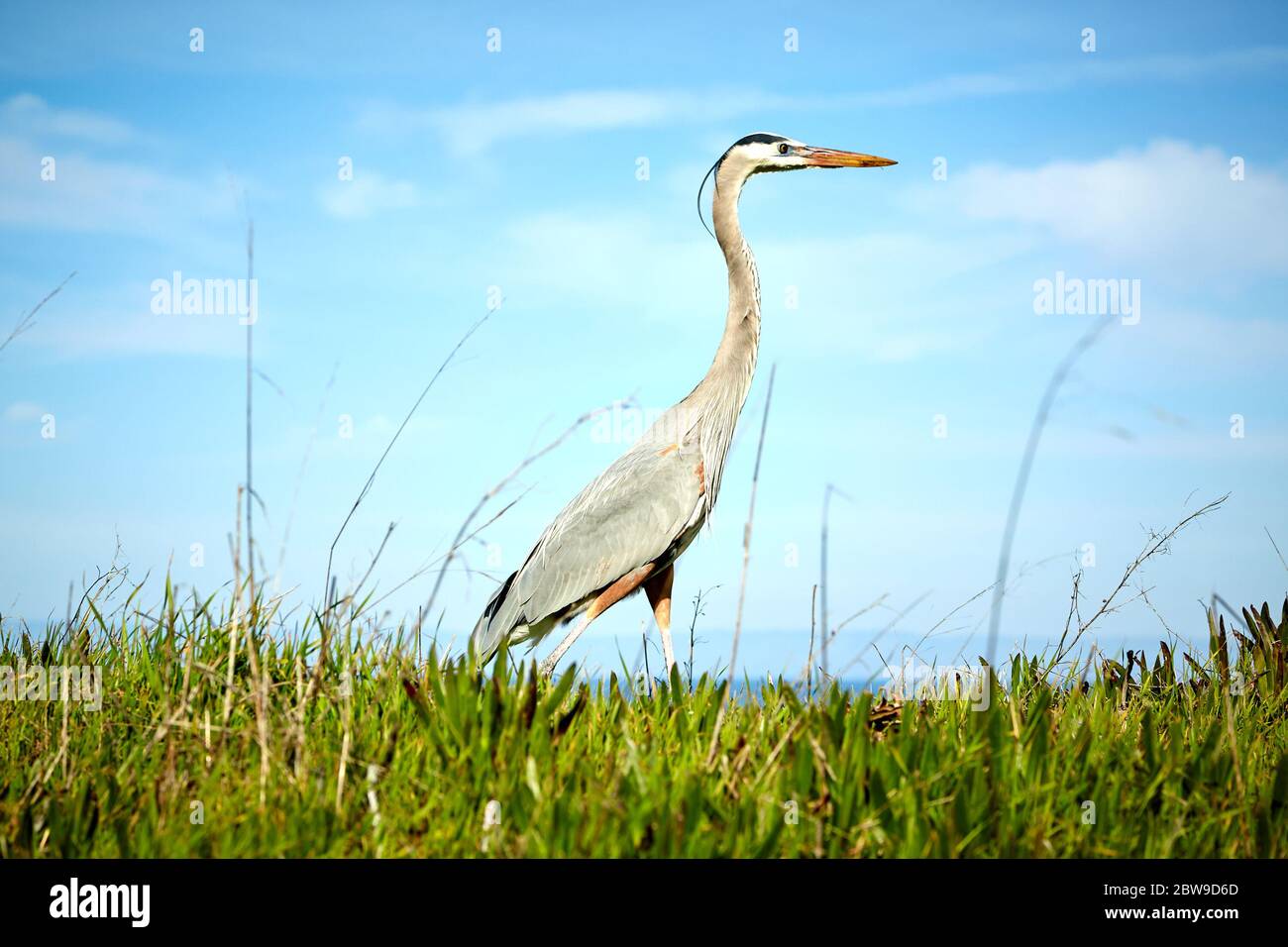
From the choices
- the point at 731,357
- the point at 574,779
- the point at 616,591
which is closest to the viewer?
the point at 574,779

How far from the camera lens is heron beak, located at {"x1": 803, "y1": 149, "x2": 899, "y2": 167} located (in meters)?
7.34

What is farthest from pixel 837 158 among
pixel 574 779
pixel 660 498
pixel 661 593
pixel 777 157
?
pixel 574 779

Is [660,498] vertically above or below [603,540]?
above

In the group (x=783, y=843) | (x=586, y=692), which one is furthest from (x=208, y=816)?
(x=783, y=843)

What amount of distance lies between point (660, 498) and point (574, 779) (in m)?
3.52

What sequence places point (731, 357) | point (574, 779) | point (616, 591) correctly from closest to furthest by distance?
point (574, 779) < point (616, 591) < point (731, 357)

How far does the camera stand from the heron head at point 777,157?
738cm

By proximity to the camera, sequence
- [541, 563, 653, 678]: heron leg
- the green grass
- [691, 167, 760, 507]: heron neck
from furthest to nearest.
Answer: [691, 167, 760, 507]: heron neck
[541, 563, 653, 678]: heron leg
the green grass

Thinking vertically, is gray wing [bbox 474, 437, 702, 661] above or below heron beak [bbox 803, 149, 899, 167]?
below

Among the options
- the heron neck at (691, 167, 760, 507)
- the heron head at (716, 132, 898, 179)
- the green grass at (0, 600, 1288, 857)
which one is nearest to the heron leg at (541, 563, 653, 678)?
the heron neck at (691, 167, 760, 507)

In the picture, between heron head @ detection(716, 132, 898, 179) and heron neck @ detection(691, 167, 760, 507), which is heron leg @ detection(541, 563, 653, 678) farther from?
heron head @ detection(716, 132, 898, 179)

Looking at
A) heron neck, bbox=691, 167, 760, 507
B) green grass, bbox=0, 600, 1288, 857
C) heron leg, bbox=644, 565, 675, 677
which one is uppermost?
heron neck, bbox=691, 167, 760, 507

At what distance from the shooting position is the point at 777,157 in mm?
7422

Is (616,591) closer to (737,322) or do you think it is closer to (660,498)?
(660,498)
